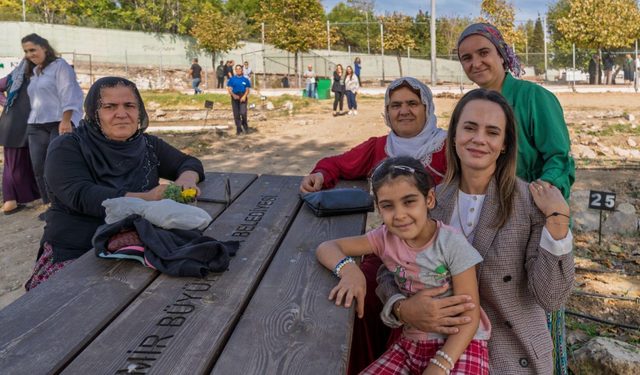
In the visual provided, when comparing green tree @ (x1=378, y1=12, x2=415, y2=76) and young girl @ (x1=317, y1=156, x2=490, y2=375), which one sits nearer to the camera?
young girl @ (x1=317, y1=156, x2=490, y2=375)

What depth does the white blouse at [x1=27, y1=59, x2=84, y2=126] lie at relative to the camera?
5.37 meters

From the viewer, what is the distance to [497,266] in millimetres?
2084

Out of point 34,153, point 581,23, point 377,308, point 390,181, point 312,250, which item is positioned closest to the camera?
point 390,181

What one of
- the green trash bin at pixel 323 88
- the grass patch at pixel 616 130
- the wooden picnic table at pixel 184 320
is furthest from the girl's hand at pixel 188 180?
the green trash bin at pixel 323 88

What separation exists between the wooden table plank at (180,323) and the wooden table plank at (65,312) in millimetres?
47

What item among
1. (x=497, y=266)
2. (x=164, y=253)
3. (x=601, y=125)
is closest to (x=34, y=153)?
(x=164, y=253)

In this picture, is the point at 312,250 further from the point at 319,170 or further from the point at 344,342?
the point at 319,170

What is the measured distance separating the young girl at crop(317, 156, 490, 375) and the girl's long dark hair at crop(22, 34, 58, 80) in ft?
14.6

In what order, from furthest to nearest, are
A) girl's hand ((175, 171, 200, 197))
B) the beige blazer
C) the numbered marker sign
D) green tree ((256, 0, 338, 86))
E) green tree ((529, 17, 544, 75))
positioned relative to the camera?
1. green tree ((256, 0, 338, 86))
2. green tree ((529, 17, 544, 75))
3. the numbered marker sign
4. girl's hand ((175, 171, 200, 197))
5. the beige blazer

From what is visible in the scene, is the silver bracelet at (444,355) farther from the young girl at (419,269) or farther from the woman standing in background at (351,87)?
the woman standing in background at (351,87)

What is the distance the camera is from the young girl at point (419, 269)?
6.38 feet

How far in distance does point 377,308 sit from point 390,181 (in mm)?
855

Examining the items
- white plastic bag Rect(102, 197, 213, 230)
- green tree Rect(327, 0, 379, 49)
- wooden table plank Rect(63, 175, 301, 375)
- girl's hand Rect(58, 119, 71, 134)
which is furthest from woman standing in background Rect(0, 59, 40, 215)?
green tree Rect(327, 0, 379, 49)

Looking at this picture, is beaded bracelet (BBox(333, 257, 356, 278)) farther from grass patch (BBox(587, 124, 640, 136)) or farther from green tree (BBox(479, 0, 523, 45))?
green tree (BBox(479, 0, 523, 45))
